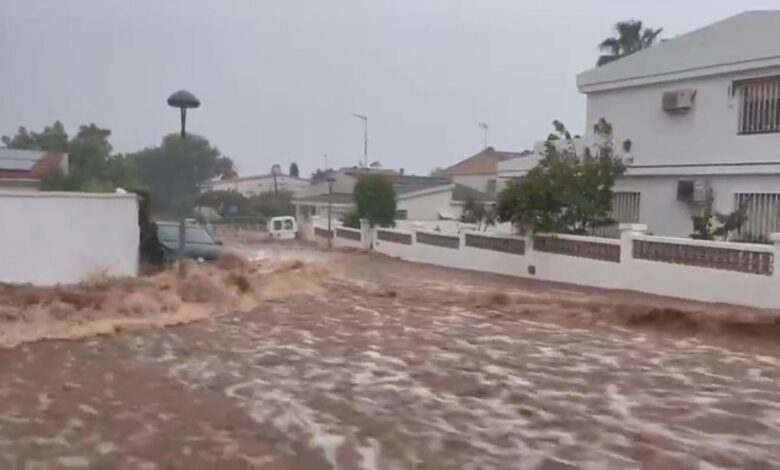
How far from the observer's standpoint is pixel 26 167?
28.5 m

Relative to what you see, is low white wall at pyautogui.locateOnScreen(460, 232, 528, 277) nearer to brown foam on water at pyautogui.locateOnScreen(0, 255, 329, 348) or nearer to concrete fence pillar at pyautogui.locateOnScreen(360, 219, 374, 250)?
brown foam on water at pyautogui.locateOnScreen(0, 255, 329, 348)

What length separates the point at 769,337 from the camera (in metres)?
12.4

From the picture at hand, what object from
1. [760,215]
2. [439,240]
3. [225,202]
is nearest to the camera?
[760,215]

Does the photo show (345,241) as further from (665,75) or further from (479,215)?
(665,75)

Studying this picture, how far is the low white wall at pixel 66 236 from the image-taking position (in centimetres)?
1511

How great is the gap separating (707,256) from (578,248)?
4.00m

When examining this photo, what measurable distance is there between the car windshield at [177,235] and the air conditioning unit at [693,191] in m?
11.3

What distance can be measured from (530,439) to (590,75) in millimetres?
17537

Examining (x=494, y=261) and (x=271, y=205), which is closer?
(x=494, y=261)

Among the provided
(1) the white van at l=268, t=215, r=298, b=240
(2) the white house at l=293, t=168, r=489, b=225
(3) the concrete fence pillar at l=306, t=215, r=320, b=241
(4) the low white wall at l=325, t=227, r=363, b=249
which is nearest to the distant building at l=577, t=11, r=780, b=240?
(4) the low white wall at l=325, t=227, r=363, b=249

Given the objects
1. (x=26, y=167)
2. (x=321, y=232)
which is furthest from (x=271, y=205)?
(x=26, y=167)

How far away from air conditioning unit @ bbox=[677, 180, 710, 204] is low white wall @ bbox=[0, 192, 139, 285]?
1187 centimetres

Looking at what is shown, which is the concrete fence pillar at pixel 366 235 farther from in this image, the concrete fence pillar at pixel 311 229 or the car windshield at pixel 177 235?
the car windshield at pixel 177 235

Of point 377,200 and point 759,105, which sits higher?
point 759,105
